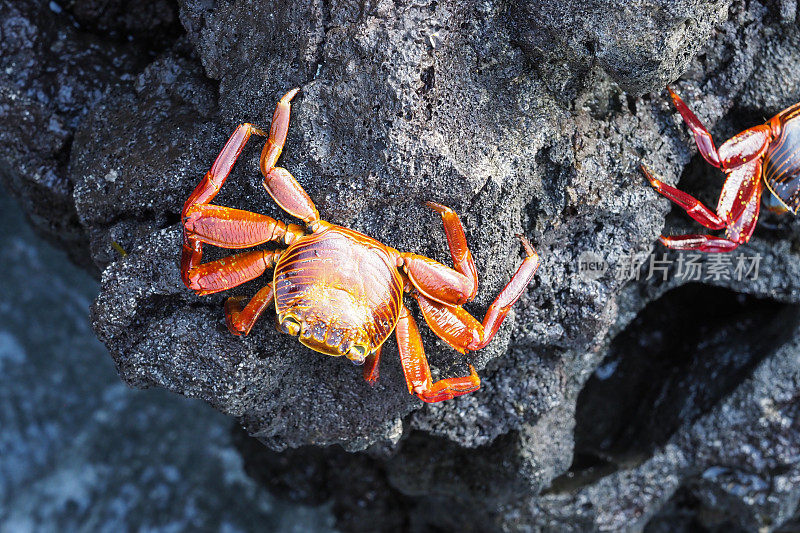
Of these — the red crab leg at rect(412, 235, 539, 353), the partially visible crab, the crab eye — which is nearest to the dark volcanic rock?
the crab eye

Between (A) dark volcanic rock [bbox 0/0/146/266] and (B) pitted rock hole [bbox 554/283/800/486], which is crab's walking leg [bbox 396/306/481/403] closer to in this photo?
(B) pitted rock hole [bbox 554/283/800/486]

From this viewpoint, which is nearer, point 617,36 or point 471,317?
point 617,36

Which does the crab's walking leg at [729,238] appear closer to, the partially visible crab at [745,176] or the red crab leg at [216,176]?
the partially visible crab at [745,176]

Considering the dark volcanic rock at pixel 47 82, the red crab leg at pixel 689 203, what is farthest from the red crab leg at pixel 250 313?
the red crab leg at pixel 689 203

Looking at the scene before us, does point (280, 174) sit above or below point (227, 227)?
above

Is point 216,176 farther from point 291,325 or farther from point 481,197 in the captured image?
point 481,197

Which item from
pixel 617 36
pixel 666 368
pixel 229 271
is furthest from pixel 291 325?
pixel 666 368

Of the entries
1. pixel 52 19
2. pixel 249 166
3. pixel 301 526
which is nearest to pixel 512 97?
pixel 249 166
